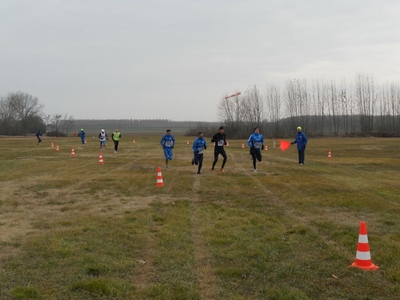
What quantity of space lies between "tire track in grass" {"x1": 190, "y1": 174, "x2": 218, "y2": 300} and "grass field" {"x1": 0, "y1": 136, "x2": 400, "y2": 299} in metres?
0.02

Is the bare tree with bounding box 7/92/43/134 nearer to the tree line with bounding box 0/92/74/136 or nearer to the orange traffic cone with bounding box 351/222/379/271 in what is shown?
the tree line with bounding box 0/92/74/136

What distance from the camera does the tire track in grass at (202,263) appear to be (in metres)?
4.43

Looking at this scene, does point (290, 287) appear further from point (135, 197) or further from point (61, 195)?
point (61, 195)

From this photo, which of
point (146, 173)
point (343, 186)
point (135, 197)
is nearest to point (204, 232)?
point (135, 197)

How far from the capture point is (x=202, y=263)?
17.5 feet

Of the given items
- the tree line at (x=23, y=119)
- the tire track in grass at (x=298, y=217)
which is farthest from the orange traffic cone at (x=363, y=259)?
the tree line at (x=23, y=119)

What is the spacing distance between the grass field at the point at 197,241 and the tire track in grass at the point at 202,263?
0.07ft

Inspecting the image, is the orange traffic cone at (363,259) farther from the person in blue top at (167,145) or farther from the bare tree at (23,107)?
the bare tree at (23,107)

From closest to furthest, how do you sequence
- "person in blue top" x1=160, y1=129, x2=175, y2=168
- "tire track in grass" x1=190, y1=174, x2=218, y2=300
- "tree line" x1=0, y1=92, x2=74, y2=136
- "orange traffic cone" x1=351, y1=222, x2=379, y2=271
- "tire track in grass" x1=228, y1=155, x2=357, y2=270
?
1. "tire track in grass" x1=190, y1=174, x2=218, y2=300
2. "orange traffic cone" x1=351, y1=222, x2=379, y2=271
3. "tire track in grass" x1=228, y1=155, x2=357, y2=270
4. "person in blue top" x1=160, y1=129, x2=175, y2=168
5. "tree line" x1=0, y1=92, x2=74, y2=136

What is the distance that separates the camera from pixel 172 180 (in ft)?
45.5

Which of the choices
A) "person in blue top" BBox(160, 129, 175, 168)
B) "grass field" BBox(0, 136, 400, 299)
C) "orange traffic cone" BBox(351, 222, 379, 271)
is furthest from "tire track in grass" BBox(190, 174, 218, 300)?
"person in blue top" BBox(160, 129, 175, 168)

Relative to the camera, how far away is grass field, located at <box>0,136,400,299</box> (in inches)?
177

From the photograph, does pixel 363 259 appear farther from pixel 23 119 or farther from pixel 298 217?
pixel 23 119

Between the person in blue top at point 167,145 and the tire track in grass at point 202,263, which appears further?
the person in blue top at point 167,145
